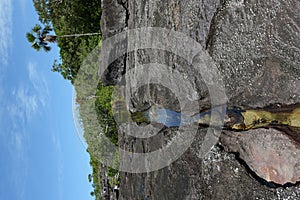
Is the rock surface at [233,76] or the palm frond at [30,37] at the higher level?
the palm frond at [30,37]

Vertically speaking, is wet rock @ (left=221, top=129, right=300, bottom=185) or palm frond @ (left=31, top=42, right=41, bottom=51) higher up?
palm frond @ (left=31, top=42, right=41, bottom=51)

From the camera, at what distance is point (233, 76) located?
351cm

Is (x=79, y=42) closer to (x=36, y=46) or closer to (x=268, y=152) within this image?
(x=36, y=46)

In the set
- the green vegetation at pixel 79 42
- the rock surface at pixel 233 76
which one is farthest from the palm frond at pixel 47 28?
the rock surface at pixel 233 76

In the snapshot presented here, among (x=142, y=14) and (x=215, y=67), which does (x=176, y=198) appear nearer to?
(x=215, y=67)

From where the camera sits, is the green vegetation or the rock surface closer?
the rock surface

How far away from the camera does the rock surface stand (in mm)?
3016

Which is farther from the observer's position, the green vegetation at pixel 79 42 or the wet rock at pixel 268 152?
the green vegetation at pixel 79 42

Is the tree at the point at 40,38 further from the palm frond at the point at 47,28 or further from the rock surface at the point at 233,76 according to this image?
the rock surface at the point at 233,76

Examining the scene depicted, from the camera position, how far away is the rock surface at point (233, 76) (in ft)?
9.89

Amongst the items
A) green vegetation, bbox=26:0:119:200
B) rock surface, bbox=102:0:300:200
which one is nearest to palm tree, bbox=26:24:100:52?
green vegetation, bbox=26:0:119:200

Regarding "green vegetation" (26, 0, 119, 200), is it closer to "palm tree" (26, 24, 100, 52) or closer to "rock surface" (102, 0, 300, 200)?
"palm tree" (26, 24, 100, 52)

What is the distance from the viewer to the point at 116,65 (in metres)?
5.91

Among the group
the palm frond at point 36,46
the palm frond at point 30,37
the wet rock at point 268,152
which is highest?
the palm frond at point 30,37
